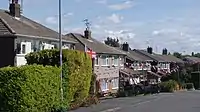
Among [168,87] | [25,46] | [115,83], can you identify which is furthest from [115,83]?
[25,46]

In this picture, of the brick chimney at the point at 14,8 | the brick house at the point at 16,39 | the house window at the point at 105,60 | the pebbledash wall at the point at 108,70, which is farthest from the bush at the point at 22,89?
the house window at the point at 105,60

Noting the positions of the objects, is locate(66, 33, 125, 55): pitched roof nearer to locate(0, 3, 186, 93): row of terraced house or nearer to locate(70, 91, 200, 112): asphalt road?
locate(0, 3, 186, 93): row of terraced house

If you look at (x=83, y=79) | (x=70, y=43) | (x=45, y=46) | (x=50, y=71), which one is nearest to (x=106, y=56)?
(x=70, y=43)

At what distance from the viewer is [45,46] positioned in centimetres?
4050

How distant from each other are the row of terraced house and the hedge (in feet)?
25.9

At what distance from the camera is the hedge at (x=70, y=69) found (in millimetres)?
27380

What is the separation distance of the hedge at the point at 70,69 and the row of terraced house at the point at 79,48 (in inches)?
310

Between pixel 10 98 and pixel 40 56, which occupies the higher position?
pixel 40 56

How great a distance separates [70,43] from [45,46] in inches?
242

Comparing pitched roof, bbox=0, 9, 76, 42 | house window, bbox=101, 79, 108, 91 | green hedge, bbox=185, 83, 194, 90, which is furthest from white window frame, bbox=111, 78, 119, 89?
pitched roof, bbox=0, 9, 76, 42

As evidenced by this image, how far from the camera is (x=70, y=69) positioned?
2766cm

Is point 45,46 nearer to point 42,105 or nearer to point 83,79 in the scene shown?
point 83,79

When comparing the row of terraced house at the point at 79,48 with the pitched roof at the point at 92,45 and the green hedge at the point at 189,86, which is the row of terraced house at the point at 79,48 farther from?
the green hedge at the point at 189,86

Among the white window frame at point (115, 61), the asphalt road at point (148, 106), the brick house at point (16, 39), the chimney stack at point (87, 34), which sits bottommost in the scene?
the asphalt road at point (148, 106)
